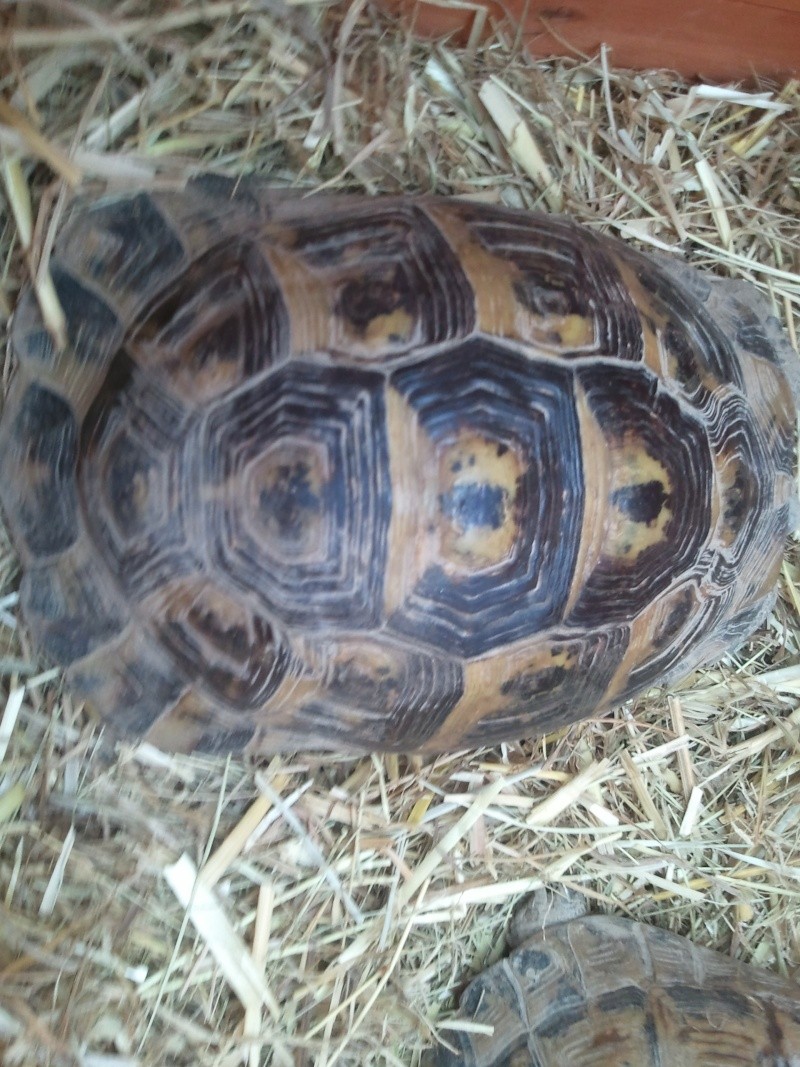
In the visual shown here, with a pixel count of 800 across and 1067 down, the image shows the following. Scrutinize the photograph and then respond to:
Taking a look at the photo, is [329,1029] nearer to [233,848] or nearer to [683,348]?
[233,848]

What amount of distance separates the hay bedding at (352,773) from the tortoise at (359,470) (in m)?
0.22

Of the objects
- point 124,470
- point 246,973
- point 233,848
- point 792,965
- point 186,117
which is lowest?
point 792,965

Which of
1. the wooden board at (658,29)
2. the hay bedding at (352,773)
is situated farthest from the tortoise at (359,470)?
the wooden board at (658,29)

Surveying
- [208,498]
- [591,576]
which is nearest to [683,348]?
[591,576]

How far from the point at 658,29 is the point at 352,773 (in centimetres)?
215

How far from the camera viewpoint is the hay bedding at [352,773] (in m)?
1.97

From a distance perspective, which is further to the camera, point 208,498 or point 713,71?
point 713,71

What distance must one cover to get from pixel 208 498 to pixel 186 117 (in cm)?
99

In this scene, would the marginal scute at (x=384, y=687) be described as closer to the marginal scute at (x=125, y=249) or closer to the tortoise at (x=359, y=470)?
the tortoise at (x=359, y=470)

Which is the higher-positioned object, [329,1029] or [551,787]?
[551,787]

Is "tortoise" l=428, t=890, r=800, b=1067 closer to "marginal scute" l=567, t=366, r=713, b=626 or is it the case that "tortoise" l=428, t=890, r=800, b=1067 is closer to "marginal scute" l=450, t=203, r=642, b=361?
"marginal scute" l=567, t=366, r=713, b=626

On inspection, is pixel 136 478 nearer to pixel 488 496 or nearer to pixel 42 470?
pixel 42 470

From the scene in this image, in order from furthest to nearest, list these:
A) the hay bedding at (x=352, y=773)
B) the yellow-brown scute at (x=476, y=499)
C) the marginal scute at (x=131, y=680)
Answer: the hay bedding at (x=352, y=773) < the marginal scute at (x=131, y=680) < the yellow-brown scute at (x=476, y=499)

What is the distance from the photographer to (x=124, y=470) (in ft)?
5.61
